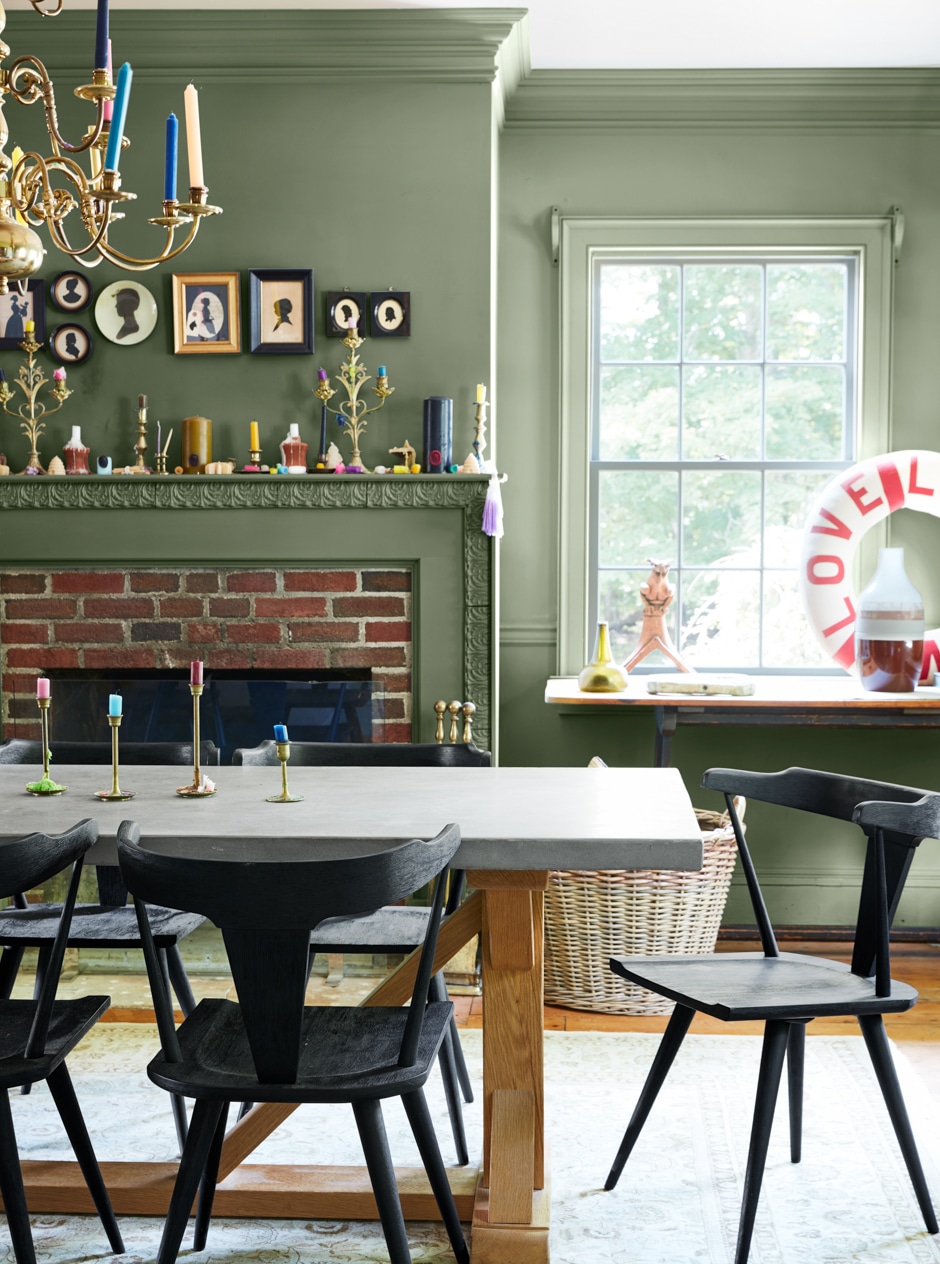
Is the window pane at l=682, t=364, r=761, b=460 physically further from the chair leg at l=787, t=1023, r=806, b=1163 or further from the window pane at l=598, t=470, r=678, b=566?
the chair leg at l=787, t=1023, r=806, b=1163

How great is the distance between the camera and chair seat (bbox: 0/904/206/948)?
7.88ft

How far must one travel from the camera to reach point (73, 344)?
3.80m

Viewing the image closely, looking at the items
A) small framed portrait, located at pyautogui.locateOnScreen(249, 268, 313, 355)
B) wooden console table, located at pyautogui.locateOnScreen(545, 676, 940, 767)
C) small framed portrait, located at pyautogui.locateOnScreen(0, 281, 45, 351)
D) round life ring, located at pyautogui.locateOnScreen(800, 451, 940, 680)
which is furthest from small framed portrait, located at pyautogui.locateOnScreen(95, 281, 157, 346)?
round life ring, located at pyautogui.locateOnScreen(800, 451, 940, 680)

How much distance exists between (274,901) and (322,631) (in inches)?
85.8

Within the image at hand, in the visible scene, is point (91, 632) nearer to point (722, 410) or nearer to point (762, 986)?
point (722, 410)

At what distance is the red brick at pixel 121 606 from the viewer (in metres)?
3.76

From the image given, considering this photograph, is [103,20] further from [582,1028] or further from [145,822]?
[582,1028]

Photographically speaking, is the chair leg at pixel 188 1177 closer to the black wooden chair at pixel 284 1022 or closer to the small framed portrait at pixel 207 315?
the black wooden chair at pixel 284 1022

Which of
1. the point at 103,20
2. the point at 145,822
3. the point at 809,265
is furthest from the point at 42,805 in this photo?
the point at 809,265

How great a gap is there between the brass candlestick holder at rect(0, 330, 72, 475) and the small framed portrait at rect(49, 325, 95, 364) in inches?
2.6

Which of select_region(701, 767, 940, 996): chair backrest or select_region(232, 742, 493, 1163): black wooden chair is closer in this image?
select_region(701, 767, 940, 996): chair backrest

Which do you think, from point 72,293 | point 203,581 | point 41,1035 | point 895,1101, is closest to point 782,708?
point 895,1101

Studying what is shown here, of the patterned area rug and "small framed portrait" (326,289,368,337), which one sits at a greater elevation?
"small framed portrait" (326,289,368,337)

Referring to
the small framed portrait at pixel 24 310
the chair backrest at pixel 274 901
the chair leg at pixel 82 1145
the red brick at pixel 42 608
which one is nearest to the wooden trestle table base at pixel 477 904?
the chair leg at pixel 82 1145
